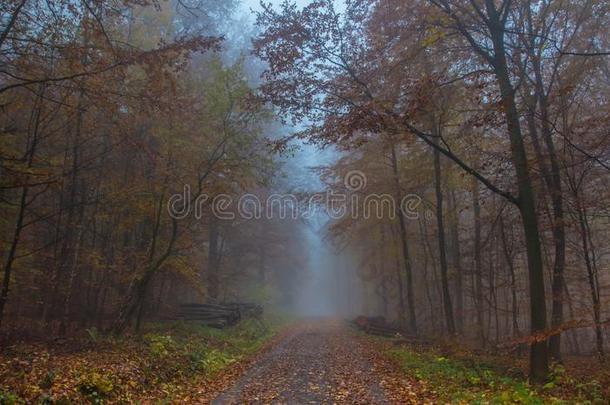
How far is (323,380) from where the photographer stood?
402 inches

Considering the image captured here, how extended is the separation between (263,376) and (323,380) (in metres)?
1.62

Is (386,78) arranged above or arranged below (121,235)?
above

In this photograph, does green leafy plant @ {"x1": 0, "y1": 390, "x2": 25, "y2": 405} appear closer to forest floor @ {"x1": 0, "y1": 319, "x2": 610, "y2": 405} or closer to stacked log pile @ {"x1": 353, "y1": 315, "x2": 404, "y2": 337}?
forest floor @ {"x1": 0, "y1": 319, "x2": 610, "y2": 405}

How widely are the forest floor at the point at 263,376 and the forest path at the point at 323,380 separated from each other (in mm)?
22

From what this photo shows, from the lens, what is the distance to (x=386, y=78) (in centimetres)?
1159

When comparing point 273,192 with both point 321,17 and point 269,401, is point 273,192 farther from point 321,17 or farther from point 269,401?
point 269,401

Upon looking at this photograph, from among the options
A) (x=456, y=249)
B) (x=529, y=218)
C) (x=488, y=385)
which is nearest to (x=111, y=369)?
(x=488, y=385)

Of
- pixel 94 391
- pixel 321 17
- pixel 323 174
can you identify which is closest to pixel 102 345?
pixel 94 391

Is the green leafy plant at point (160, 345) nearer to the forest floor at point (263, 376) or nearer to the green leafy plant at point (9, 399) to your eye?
the forest floor at point (263, 376)

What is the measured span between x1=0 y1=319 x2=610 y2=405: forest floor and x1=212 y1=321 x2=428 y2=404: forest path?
0.02 metres

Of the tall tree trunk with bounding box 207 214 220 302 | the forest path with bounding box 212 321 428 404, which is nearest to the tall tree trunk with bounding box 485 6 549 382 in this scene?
the forest path with bounding box 212 321 428 404

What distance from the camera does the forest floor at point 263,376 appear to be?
772 cm

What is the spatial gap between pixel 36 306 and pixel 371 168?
568 inches

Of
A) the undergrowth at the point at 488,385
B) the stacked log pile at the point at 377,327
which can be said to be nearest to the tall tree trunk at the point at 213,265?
the stacked log pile at the point at 377,327
